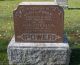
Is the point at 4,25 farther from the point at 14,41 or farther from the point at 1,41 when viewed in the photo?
the point at 14,41

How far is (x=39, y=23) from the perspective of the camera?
21.3 ft

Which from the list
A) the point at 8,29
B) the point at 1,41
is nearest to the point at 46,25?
the point at 1,41

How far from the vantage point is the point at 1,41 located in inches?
344

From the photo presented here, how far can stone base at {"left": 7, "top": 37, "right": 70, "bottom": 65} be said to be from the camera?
6.40m

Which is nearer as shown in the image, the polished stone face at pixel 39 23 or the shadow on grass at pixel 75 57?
the polished stone face at pixel 39 23

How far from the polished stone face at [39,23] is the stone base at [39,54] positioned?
0.20 meters

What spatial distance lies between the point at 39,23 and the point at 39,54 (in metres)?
0.70

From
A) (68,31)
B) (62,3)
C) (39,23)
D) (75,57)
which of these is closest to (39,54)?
(39,23)

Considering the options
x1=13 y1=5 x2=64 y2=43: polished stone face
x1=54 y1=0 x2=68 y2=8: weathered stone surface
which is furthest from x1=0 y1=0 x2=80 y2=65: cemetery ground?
x1=13 y1=5 x2=64 y2=43: polished stone face

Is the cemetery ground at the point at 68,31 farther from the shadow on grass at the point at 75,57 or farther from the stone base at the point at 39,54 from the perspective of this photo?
the stone base at the point at 39,54

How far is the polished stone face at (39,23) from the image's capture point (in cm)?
639

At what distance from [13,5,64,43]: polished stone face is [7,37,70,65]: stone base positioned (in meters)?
0.20

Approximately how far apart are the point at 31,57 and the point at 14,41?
0.59m

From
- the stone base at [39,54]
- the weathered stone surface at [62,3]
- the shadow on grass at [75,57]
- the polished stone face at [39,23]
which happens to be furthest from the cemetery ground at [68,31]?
the polished stone face at [39,23]
